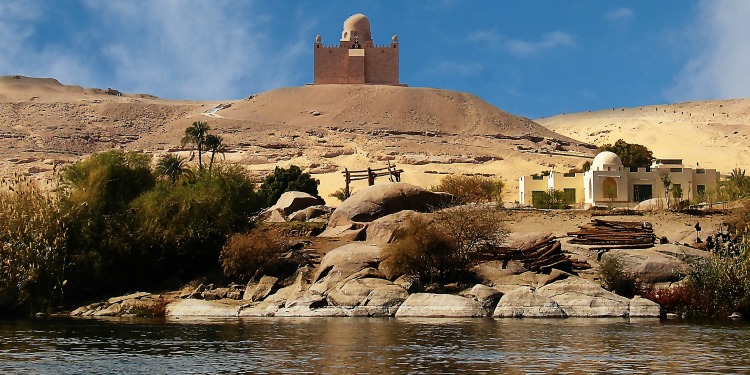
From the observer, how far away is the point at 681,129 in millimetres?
123688

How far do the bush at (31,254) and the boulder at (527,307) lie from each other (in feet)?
42.6

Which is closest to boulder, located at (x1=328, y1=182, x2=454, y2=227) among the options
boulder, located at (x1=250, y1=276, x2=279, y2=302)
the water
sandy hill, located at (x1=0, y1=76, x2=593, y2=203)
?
boulder, located at (x1=250, y1=276, x2=279, y2=302)

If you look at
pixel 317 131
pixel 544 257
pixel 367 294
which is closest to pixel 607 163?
pixel 544 257

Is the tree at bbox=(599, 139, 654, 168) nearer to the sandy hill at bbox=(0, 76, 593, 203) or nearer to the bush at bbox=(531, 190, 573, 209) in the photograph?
the sandy hill at bbox=(0, 76, 593, 203)

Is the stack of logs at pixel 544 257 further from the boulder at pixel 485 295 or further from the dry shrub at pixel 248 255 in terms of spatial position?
the dry shrub at pixel 248 255

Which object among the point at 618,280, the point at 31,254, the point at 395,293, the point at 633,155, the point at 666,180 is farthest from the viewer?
the point at 633,155

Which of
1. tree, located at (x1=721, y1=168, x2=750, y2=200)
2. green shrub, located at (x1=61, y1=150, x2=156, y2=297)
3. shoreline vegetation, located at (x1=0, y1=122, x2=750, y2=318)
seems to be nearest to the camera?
shoreline vegetation, located at (x1=0, y1=122, x2=750, y2=318)

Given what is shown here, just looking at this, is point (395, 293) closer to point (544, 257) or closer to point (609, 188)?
point (544, 257)

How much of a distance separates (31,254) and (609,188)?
30004 millimetres

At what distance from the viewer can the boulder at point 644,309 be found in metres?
27.1

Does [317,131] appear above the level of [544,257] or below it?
above

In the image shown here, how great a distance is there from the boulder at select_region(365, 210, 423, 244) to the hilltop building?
1884 cm

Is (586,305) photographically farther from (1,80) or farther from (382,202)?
(1,80)

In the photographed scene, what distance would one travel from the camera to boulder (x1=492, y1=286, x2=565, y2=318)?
27062mm
